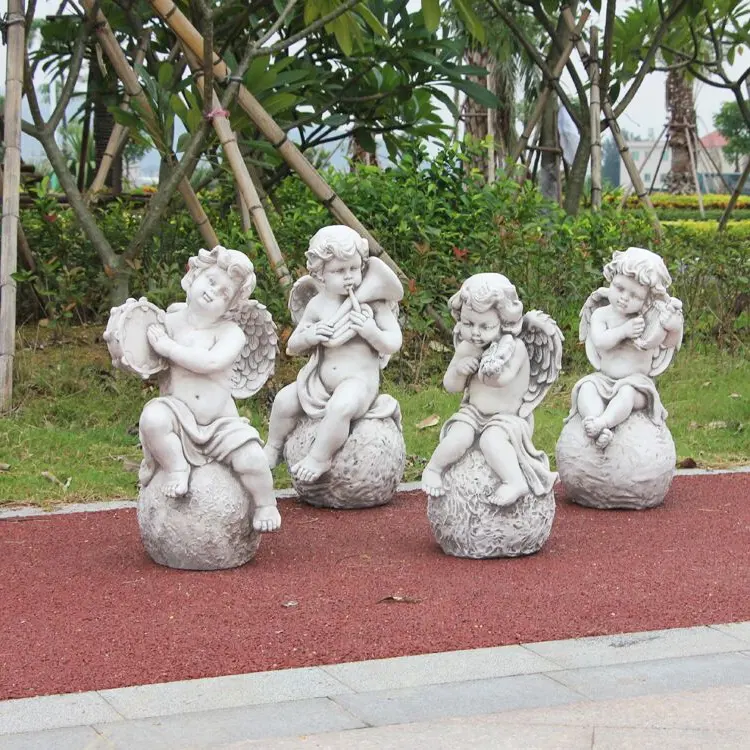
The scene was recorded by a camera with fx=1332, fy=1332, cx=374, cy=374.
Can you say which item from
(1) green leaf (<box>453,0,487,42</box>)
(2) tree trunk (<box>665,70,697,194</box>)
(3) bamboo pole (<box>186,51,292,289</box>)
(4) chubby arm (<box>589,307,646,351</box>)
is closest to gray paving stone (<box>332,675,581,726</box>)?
(4) chubby arm (<box>589,307,646,351</box>)

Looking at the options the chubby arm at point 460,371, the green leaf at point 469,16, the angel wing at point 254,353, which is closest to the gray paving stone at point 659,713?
the chubby arm at point 460,371

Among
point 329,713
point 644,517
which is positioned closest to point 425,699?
point 329,713

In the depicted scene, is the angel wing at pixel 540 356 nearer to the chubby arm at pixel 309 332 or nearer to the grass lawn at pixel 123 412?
the chubby arm at pixel 309 332

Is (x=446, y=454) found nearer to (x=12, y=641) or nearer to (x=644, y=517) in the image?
(x=644, y=517)

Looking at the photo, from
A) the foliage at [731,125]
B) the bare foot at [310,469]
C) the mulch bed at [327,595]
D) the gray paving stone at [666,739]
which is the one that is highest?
the foliage at [731,125]

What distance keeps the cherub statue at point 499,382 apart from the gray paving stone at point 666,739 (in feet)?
6.45

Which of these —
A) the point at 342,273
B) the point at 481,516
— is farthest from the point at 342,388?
the point at 481,516

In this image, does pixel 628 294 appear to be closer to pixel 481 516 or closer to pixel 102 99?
pixel 481 516

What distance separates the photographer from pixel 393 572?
17.8ft

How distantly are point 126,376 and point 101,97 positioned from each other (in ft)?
12.3

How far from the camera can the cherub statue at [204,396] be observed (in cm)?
530

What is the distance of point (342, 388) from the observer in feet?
21.5

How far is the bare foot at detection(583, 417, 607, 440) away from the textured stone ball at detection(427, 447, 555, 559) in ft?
3.25

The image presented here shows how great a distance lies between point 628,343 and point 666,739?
11.1 feet
